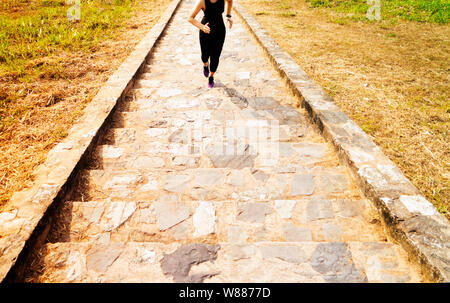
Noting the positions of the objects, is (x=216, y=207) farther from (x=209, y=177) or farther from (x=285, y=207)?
(x=285, y=207)

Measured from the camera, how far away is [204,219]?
85.3 inches

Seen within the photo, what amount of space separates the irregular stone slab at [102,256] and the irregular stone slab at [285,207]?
1253 millimetres

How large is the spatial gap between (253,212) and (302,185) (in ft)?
2.11

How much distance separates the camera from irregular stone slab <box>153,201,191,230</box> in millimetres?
2133

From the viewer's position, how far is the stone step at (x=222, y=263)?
170cm

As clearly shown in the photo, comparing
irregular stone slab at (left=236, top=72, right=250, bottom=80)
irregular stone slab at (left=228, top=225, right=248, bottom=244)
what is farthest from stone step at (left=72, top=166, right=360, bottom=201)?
irregular stone slab at (left=236, top=72, right=250, bottom=80)

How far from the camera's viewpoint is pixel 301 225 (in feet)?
7.11

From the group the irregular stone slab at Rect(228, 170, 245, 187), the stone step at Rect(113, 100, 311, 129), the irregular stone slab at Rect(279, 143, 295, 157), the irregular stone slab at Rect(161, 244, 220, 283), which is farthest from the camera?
the stone step at Rect(113, 100, 311, 129)

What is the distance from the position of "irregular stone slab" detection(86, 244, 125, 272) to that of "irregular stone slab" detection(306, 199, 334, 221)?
149 cm

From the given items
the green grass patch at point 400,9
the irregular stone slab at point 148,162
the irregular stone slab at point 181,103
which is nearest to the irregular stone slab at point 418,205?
the irregular stone slab at point 148,162

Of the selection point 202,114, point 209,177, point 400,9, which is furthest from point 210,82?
point 400,9

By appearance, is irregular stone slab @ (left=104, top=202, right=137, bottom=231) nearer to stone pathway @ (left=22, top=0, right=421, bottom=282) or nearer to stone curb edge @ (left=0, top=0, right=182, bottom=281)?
stone pathway @ (left=22, top=0, right=421, bottom=282)
